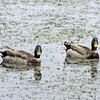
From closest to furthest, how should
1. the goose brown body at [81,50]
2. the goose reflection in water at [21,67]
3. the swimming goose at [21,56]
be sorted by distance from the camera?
the goose reflection in water at [21,67], the swimming goose at [21,56], the goose brown body at [81,50]

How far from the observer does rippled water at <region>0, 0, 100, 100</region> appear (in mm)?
13184

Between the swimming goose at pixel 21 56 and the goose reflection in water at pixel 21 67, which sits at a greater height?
the swimming goose at pixel 21 56

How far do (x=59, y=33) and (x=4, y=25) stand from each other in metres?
2.07

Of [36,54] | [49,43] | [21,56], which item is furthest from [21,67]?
[49,43]

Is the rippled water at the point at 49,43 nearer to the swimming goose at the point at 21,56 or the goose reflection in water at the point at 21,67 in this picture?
the goose reflection in water at the point at 21,67


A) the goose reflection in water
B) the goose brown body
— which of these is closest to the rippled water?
the goose reflection in water

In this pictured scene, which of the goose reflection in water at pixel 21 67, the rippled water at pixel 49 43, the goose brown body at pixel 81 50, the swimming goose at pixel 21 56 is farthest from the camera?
the goose brown body at pixel 81 50

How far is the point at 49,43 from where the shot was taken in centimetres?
1772

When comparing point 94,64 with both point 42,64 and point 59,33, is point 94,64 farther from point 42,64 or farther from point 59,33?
point 59,33

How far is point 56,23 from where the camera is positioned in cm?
2055

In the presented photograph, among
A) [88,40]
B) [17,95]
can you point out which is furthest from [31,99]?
[88,40]

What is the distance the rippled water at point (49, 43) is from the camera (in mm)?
13184

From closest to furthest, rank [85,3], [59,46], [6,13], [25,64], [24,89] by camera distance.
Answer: [24,89]
[25,64]
[59,46]
[6,13]
[85,3]

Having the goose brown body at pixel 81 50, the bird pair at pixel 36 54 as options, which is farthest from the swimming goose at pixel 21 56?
the goose brown body at pixel 81 50
